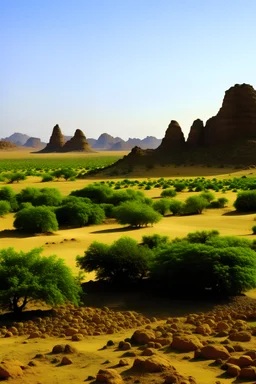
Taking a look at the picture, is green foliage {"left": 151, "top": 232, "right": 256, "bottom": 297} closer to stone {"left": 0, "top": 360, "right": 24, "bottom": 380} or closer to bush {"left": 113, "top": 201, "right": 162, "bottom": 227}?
stone {"left": 0, "top": 360, "right": 24, "bottom": 380}

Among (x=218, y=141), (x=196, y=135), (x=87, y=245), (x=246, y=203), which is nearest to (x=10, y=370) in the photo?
(x=87, y=245)

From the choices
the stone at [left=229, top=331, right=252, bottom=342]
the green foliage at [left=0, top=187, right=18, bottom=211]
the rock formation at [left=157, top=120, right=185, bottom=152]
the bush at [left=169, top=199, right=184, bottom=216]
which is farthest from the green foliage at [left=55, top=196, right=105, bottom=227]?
the rock formation at [left=157, top=120, right=185, bottom=152]

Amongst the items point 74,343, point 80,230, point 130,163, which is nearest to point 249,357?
point 74,343

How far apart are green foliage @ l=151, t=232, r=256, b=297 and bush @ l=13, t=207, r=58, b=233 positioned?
13123 millimetres

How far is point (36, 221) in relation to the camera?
31391mm

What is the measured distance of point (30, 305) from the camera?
1730 cm

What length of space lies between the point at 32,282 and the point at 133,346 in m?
4.42

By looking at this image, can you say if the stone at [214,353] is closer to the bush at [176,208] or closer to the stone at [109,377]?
the stone at [109,377]

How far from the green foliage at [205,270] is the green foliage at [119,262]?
800mm

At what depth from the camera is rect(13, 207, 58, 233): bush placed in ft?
103

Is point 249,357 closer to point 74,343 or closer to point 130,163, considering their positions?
point 74,343

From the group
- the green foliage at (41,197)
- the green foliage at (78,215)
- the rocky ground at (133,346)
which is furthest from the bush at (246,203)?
the rocky ground at (133,346)

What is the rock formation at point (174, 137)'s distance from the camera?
9488 centimetres

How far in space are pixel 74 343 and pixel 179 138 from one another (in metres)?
84.0
